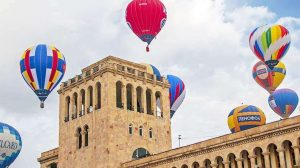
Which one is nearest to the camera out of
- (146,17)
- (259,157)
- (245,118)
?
(259,157)

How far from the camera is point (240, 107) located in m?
71.6

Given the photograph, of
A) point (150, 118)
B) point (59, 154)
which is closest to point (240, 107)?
point (150, 118)

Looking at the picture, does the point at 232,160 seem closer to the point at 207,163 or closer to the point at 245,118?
the point at 207,163

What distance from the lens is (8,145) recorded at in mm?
67438

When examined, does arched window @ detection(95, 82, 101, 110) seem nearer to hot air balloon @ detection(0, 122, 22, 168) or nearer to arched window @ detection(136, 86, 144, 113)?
arched window @ detection(136, 86, 144, 113)

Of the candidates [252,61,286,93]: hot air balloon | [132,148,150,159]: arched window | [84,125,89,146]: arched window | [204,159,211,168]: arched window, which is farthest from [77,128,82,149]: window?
[252,61,286,93]: hot air balloon

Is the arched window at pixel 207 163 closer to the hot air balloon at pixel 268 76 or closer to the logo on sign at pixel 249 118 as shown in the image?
the logo on sign at pixel 249 118

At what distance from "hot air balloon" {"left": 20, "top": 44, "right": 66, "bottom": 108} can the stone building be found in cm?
416

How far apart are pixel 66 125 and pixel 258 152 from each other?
26.8 meters

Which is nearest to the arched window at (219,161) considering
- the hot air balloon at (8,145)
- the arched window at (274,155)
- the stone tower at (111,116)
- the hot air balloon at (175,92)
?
the arched window at (274,155)

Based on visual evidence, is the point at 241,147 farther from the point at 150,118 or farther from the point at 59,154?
the point at 59,154

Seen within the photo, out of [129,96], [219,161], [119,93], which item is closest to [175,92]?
[129,96]

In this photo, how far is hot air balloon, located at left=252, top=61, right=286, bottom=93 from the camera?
80.0 meters

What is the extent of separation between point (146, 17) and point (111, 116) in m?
11.2
